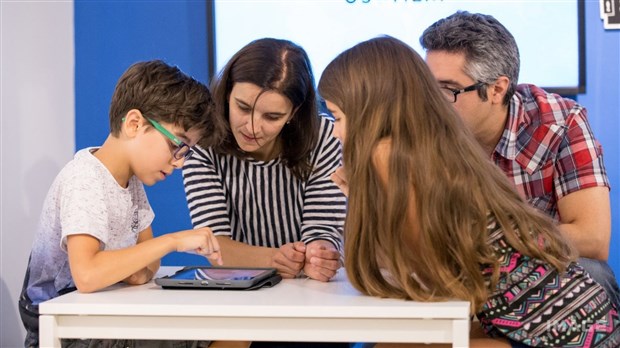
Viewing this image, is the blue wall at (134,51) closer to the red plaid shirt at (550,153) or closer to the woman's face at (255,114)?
the woman's face at (255,114)

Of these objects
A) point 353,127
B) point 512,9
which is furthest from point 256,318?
point 512,9

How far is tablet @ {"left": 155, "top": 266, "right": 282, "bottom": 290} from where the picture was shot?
163 cm

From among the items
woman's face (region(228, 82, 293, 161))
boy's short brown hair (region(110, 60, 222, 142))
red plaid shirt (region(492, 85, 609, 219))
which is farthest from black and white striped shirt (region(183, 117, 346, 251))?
red plaid shirt (region(492, 85, 609, 219))

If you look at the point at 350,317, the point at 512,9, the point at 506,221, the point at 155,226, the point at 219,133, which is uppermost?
the point at 512,9

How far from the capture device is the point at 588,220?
82.0 inches

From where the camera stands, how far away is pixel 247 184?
7.25 ft

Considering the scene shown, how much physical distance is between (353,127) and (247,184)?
2.13 feet

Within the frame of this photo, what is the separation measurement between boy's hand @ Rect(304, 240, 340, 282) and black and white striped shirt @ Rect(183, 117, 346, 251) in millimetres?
302

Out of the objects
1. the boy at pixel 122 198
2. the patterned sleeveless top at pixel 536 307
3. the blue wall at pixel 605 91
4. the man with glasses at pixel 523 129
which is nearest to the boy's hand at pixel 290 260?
the boy at pixel 122 198

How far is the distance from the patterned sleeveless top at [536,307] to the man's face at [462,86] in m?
0.65

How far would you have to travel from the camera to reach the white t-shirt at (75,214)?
1.70 m

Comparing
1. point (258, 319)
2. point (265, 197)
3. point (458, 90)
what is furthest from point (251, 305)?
point (458, 90)

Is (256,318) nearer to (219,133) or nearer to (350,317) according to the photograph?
(350,317)

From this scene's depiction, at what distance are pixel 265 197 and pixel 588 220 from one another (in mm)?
829
